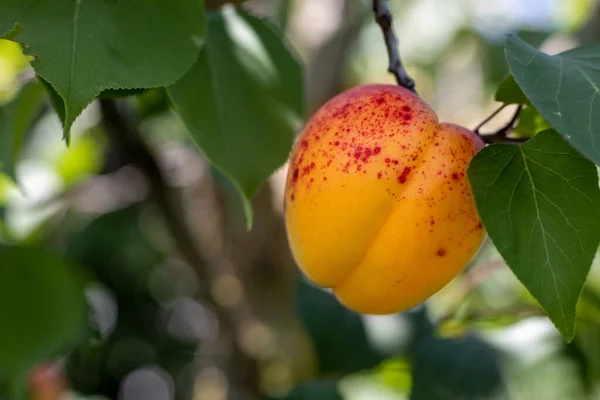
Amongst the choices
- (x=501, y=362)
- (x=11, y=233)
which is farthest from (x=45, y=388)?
(x=501, y=362)

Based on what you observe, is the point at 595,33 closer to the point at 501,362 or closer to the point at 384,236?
the point at 501,362

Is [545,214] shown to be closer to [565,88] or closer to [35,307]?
[565,88]

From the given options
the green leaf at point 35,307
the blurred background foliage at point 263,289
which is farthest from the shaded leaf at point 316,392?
the green leaf at point 35,307

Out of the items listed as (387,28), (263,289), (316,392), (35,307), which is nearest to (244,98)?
(387,28)

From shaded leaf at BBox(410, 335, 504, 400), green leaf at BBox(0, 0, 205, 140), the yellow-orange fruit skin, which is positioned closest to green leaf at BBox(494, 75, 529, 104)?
the yellow-orange fruit skin

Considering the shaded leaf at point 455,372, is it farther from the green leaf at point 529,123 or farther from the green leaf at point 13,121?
the green leaf at point 13,121
